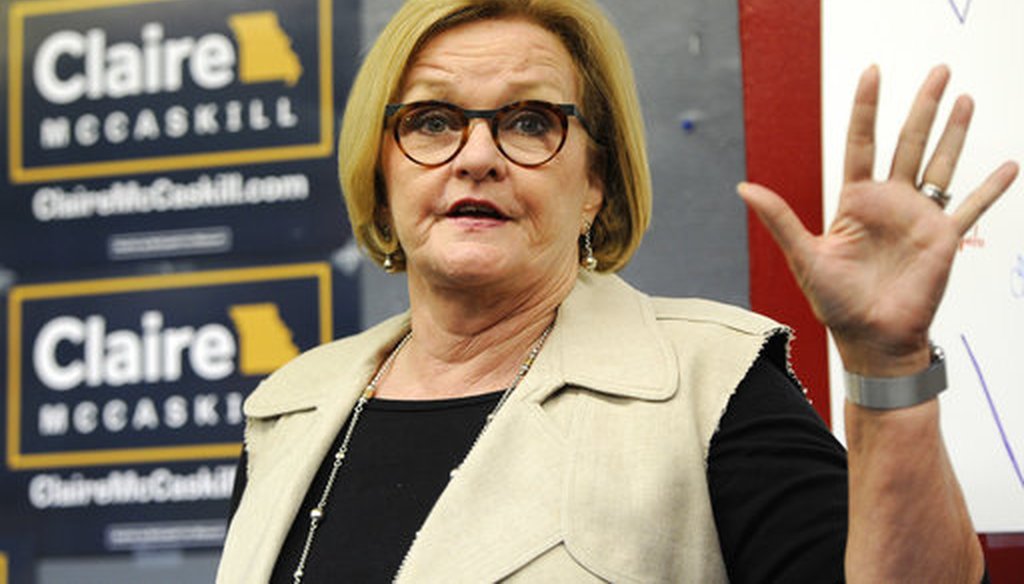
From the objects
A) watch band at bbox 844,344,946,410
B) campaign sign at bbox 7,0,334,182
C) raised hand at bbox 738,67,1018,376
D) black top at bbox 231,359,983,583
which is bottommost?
black top at bbox 231,359,983,583

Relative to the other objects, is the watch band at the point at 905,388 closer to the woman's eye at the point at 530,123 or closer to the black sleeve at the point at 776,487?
the black sleeve at the point at 776,487

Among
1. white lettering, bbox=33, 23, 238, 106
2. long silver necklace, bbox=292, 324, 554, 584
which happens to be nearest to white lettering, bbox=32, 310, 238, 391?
white lettering, bbox=33, 23, 238, 106

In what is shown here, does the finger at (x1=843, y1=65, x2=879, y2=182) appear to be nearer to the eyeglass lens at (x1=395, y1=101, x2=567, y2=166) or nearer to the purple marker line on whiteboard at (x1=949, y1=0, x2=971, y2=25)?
the eyeglass lens at (x1=395, y1=101, x2=567, y2=166)

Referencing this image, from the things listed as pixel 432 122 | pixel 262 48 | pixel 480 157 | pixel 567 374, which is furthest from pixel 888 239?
pixel 262 48

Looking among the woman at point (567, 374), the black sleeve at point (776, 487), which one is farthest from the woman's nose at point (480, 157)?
the black sleeve at point (776, 487)

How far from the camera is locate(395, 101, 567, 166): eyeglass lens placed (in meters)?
1.55

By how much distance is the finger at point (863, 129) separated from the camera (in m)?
0.97

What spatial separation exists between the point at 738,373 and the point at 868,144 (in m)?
0.40

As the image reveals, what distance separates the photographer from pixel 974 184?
183cm

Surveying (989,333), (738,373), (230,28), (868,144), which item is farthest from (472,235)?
(230,28)

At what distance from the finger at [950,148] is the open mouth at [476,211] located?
25.1 inches

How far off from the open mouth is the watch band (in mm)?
617

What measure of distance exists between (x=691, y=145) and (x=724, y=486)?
3.17 ft

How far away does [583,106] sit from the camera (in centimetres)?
165
